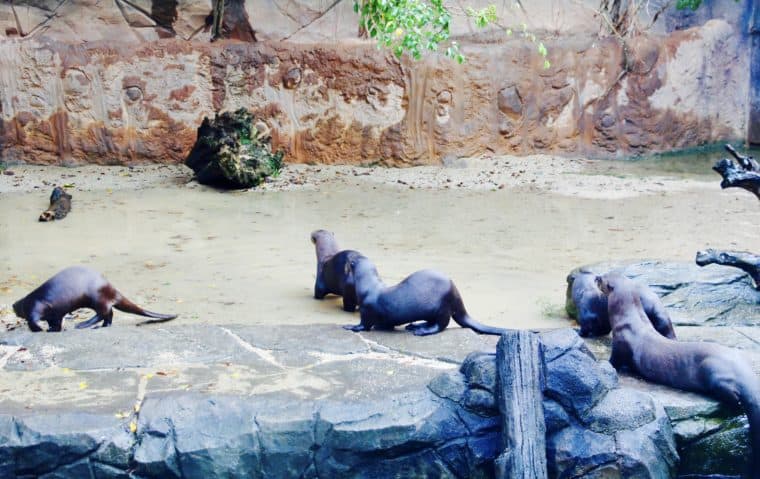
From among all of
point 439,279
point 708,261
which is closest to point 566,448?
point 439,279

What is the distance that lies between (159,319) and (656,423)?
3.27 metres

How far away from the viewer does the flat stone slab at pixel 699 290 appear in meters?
5.49

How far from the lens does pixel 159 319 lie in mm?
5809

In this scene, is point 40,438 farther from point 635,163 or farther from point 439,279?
point 635,163

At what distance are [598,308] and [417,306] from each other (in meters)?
0.96

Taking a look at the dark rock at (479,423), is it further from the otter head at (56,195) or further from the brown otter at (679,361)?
the otter head at (56,195)

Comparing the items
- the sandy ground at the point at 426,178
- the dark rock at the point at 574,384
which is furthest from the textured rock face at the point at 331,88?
the dark rock at the point at 574,384

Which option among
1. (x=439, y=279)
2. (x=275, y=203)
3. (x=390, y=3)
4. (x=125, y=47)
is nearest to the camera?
(x=439, y=279)

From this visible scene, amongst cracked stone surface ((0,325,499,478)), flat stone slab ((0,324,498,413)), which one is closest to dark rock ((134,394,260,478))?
cracked stone surface ((0,325,499,478))

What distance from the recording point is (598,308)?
499 centimetres

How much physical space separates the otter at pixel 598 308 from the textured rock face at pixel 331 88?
273 inches

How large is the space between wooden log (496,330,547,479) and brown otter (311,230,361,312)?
2398 mm

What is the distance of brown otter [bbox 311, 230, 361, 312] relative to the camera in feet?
20.1

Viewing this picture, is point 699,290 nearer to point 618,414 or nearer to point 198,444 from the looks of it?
point 618,414
